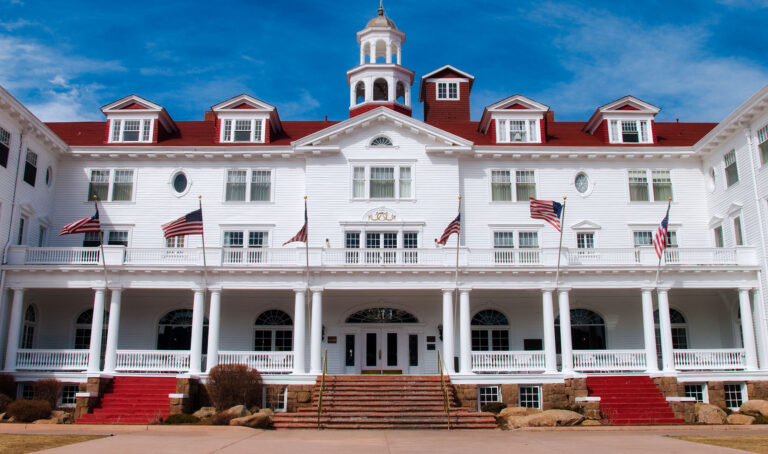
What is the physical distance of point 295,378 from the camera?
26047mm

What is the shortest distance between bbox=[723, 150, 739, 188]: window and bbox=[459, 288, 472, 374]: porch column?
1267 centimetres

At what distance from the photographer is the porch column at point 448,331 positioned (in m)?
26.7

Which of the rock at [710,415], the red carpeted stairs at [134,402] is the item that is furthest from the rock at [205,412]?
the rock at [710,415]

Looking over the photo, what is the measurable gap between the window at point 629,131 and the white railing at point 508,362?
1252cm

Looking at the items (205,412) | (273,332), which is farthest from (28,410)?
(273,332)

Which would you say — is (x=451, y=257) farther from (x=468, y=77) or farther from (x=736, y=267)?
(x=468, y=77)

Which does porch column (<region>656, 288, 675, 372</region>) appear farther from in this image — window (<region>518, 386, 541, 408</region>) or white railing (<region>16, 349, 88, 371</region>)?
white railing (<region>16, 349, 88, 371</region>)

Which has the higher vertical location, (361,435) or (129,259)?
(129,259)

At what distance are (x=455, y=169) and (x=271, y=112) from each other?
30.8 feet

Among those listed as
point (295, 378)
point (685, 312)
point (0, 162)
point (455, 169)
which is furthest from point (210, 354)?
point (685, 312)

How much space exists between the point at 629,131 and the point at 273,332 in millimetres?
19731

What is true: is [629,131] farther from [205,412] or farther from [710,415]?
[205,412]

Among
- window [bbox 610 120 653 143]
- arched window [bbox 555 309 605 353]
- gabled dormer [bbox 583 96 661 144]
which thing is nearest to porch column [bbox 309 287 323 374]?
arched window [bbox 555 309 605 353]

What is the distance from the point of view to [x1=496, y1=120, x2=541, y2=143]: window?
33.5 metres
